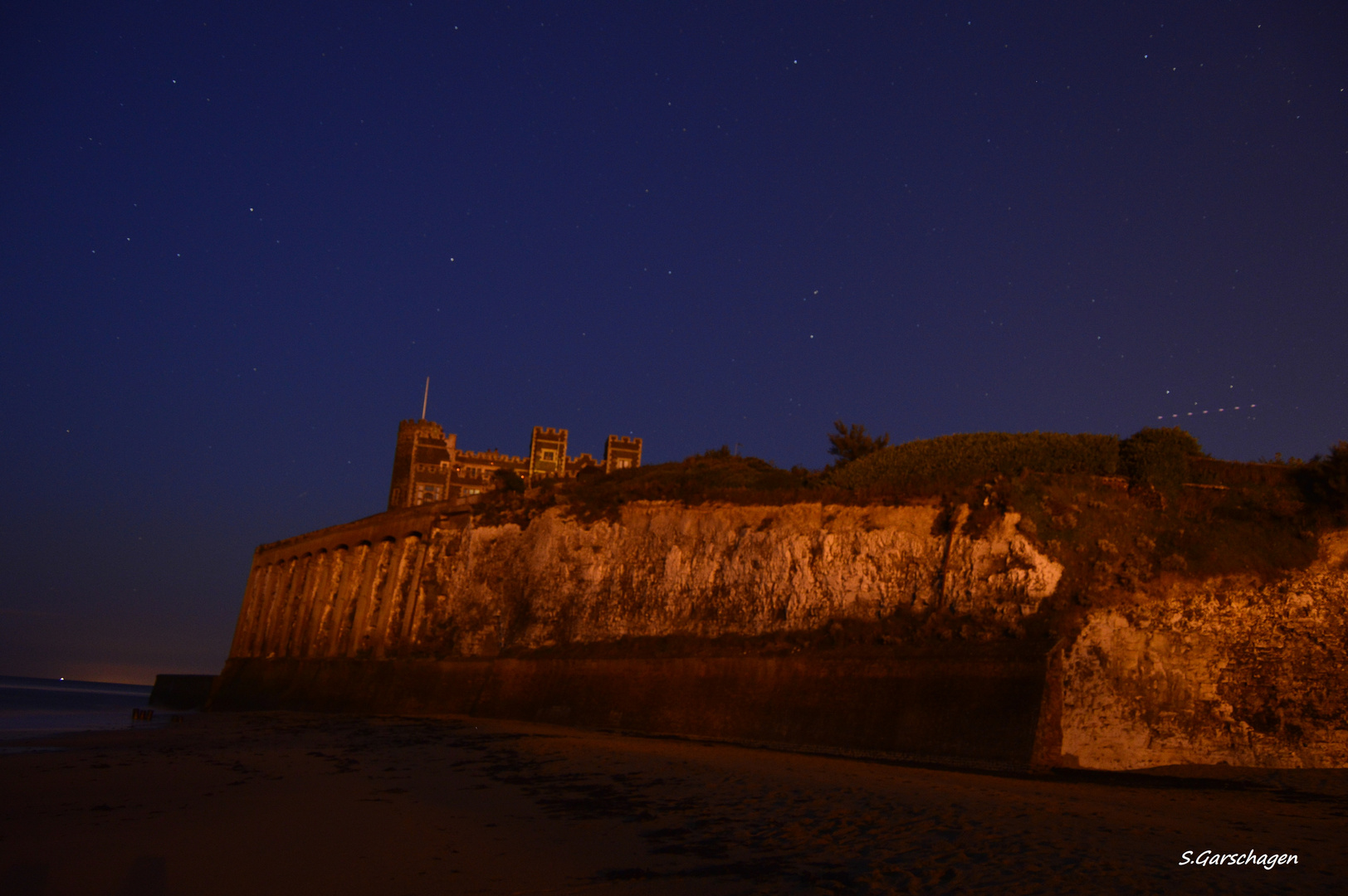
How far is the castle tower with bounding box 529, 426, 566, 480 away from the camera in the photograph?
71000 mm

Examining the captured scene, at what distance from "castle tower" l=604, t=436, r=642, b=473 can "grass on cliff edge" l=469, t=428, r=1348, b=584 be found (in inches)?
2195

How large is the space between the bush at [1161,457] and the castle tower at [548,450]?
58894 millimetres

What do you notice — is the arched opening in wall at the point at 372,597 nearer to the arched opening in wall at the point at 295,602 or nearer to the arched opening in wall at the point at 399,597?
the arched opening in wall at the point at 399,597

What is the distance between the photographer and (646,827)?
7.63 meters

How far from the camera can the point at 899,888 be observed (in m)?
5.55

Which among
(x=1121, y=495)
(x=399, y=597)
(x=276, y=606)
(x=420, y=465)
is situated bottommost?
(x=276, y=606)

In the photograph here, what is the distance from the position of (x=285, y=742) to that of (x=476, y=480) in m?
56.0

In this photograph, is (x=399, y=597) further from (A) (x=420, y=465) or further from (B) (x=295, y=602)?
(A) (x=420, y=465)

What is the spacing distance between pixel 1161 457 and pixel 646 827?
12218mm

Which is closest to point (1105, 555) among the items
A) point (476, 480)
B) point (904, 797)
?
point (904, 797)

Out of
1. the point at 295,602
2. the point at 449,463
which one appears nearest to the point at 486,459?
the point at 449,463

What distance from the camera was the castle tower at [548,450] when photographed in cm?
7100

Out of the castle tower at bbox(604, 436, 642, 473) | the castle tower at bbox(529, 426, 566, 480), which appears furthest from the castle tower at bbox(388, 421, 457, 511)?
the castle tower at bbox(604, 436, 642, 473)

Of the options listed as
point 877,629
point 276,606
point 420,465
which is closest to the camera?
point 877,629
